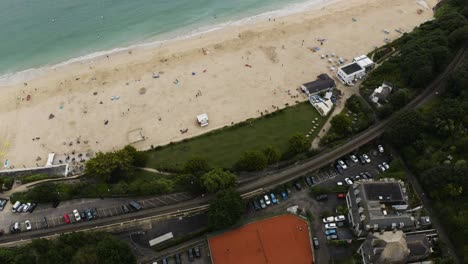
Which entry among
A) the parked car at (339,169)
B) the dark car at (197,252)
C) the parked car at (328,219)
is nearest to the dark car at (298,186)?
the parked car at (328,219)

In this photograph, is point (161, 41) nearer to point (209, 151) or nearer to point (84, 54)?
point (84, 54)

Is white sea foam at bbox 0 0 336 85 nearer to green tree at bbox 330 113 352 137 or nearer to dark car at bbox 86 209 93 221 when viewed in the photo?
green tree at bbox 330 113 352 137

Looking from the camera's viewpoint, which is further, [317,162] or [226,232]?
[317,162]

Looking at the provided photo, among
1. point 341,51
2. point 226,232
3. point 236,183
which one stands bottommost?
point 226,232

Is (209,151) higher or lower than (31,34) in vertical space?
lower

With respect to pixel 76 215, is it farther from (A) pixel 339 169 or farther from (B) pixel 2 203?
(A) pixel 339 169

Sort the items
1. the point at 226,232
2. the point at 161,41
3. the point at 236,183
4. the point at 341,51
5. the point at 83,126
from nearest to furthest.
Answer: the point at 226,232 < the point at 236,183 < the point at 83,126 < the point at 341,51 < the point at 161,41

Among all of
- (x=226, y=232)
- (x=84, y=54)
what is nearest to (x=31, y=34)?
(x=84, y=54)

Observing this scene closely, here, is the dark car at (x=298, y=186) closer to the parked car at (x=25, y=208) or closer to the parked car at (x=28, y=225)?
the parked car at (x=28, y=225)
